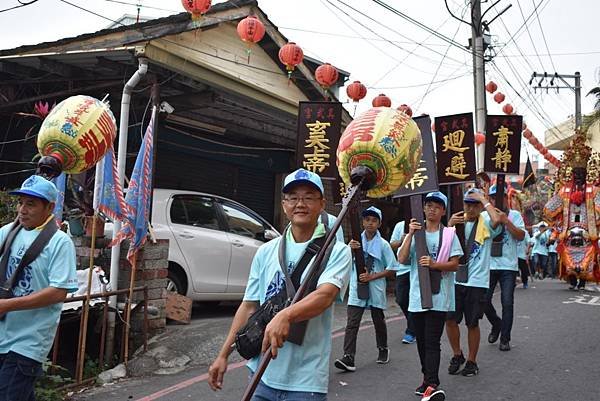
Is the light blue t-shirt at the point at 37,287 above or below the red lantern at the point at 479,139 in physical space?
below

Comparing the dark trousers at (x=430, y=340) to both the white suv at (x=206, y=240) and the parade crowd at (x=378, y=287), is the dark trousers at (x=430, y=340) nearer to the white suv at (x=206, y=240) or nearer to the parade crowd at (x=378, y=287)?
the parade crowd at (x=378, y=287)

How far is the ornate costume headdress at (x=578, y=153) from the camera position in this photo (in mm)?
8336

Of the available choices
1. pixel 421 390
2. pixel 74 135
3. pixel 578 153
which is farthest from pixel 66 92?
pixel 578 153

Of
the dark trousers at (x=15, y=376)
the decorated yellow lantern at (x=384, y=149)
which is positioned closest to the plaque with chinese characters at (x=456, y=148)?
the decorated yellow lantern at (x=384, y=149)

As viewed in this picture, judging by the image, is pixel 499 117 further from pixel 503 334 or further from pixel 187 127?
pixel 187 127

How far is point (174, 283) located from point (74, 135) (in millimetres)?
3643

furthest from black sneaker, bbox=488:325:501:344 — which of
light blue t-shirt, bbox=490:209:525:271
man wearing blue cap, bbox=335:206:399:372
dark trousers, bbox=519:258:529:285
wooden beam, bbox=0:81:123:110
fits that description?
wooden beam, bbox=0:81:123:110

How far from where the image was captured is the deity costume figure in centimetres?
855

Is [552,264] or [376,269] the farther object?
[552,264]

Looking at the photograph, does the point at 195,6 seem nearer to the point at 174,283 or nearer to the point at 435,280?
the point at 174,283

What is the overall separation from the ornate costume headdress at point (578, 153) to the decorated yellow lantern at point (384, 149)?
5.87 metres

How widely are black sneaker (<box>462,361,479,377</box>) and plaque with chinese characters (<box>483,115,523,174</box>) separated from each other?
252 centimetres

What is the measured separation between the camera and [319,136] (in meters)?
7.07

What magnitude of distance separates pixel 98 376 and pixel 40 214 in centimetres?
278
